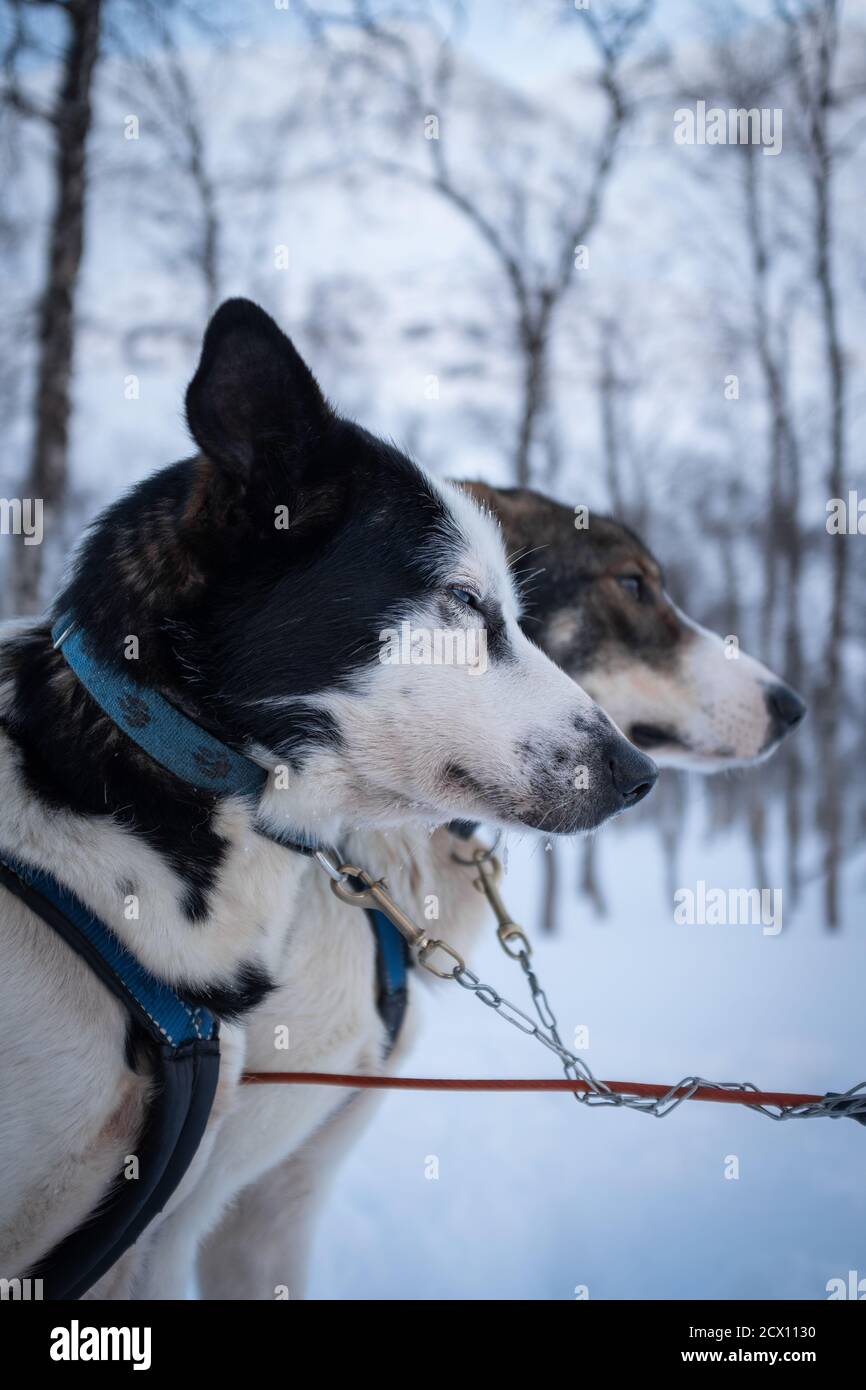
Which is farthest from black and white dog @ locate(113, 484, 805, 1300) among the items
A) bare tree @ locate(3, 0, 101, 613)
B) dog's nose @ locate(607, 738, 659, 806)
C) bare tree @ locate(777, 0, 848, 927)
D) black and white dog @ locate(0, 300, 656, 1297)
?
bare tree @ locate(777, 0, 848, 927)

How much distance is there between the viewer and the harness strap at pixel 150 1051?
1582 millimetres

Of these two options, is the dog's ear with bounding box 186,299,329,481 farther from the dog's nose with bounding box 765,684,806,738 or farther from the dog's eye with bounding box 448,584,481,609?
the dog's nose with bounding box 765,684,806,738

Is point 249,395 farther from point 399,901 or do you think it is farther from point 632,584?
point 632,584

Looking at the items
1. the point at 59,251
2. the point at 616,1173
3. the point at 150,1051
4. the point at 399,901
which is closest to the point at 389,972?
the point at 399,901

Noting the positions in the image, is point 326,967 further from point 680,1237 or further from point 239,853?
point 680,1237

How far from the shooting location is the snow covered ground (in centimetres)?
318

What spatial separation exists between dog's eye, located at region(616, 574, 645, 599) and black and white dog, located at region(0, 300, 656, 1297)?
1.19 m

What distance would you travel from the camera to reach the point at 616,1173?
4031 millimetres

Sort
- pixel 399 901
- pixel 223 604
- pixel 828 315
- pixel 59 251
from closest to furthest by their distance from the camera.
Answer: pixel 223 604 < pixel 399 901 < pixel 59 251 < pixel 828 315

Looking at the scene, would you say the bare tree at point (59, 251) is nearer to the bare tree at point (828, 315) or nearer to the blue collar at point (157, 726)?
the blue collar at point (157, 726)

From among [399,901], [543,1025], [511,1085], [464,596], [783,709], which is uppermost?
[464,596]

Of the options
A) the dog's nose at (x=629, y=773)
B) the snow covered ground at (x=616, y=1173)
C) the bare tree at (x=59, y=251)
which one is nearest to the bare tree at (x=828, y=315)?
the snow covered ground at (x=616, y=1173)

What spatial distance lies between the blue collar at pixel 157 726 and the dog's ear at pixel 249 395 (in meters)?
0.44

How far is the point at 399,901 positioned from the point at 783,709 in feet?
4.70
